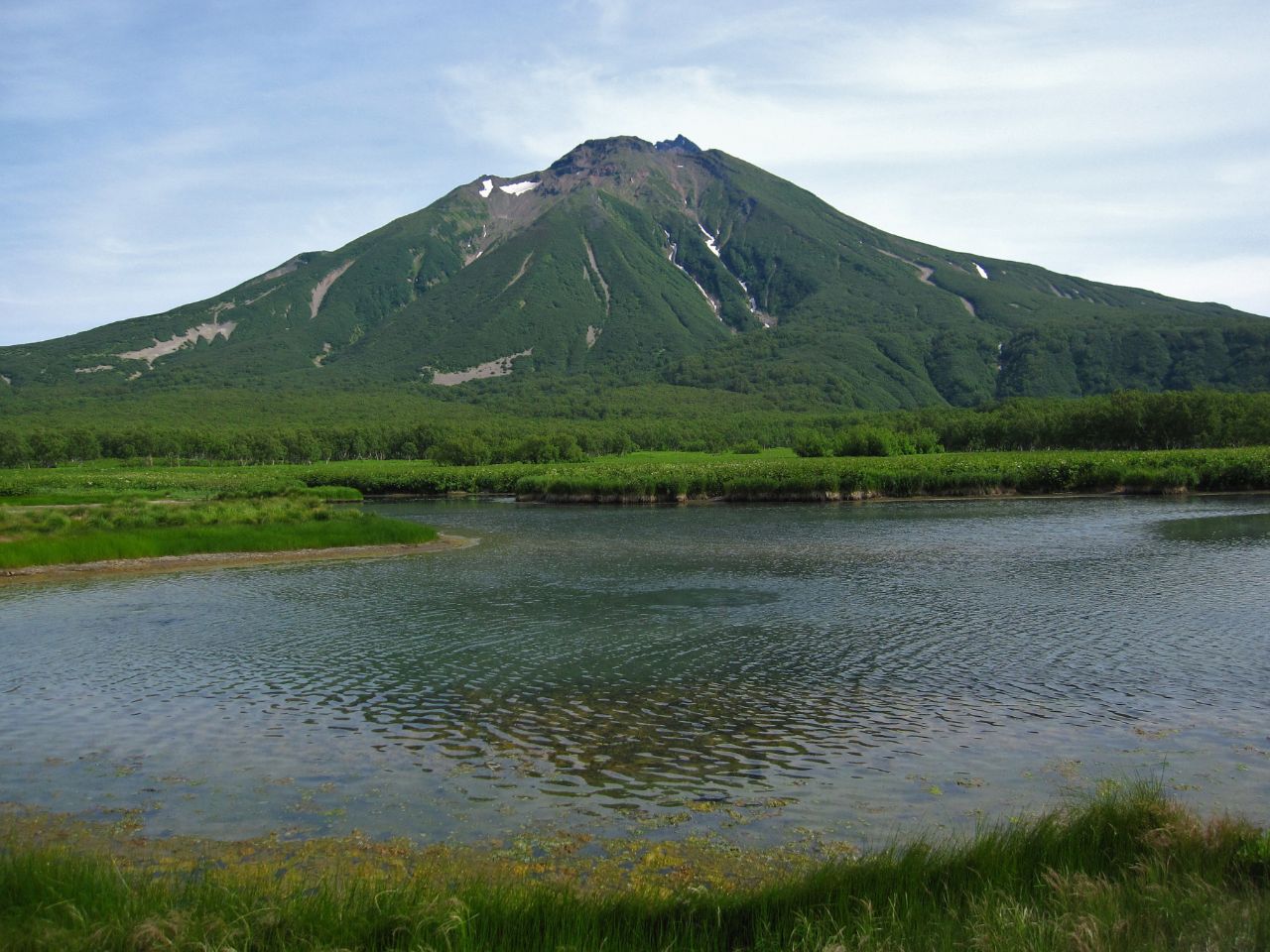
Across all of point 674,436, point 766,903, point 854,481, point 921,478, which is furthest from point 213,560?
point 674,436

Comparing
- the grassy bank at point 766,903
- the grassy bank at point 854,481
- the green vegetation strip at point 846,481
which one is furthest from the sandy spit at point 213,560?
the grassy bank at point 766,903

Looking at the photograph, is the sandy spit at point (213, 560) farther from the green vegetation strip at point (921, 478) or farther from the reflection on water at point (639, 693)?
the green vegetation strip at point (921, 478)

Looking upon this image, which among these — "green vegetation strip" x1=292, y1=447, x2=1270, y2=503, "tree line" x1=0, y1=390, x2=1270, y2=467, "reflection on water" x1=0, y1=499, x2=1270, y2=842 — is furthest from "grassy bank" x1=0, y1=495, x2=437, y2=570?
"tree line" x1=0, y1=390, x2=1270, y2=467

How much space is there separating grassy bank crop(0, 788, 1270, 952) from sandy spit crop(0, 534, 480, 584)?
36546mm

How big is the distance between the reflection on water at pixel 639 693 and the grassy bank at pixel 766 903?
2.58 meters

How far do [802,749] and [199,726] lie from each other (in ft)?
40.8

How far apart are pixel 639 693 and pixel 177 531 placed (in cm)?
3899

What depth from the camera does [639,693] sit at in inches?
829

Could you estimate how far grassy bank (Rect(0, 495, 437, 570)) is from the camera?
→ 44906mm

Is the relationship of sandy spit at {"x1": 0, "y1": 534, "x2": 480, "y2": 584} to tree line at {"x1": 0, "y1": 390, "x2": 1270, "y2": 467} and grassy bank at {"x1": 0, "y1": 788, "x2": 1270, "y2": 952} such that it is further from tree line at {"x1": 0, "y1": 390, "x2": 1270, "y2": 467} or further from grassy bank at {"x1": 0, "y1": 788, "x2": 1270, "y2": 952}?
tree line at {"x1": 0, "y1": 390, "x2": 1270, "y2": 467}

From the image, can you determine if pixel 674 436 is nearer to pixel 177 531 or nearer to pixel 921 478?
pixel 921 478

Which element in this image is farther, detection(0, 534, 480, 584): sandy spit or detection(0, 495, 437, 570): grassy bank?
detection(0, 495, 437, 570): grassy bank

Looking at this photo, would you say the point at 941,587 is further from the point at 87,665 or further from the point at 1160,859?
the point at 87,665

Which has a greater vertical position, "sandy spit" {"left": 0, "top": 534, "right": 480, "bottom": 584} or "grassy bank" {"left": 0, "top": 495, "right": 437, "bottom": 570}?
"grassy bank" {"left": 0, "top": 495, "right": 437, "bottom": 570}
